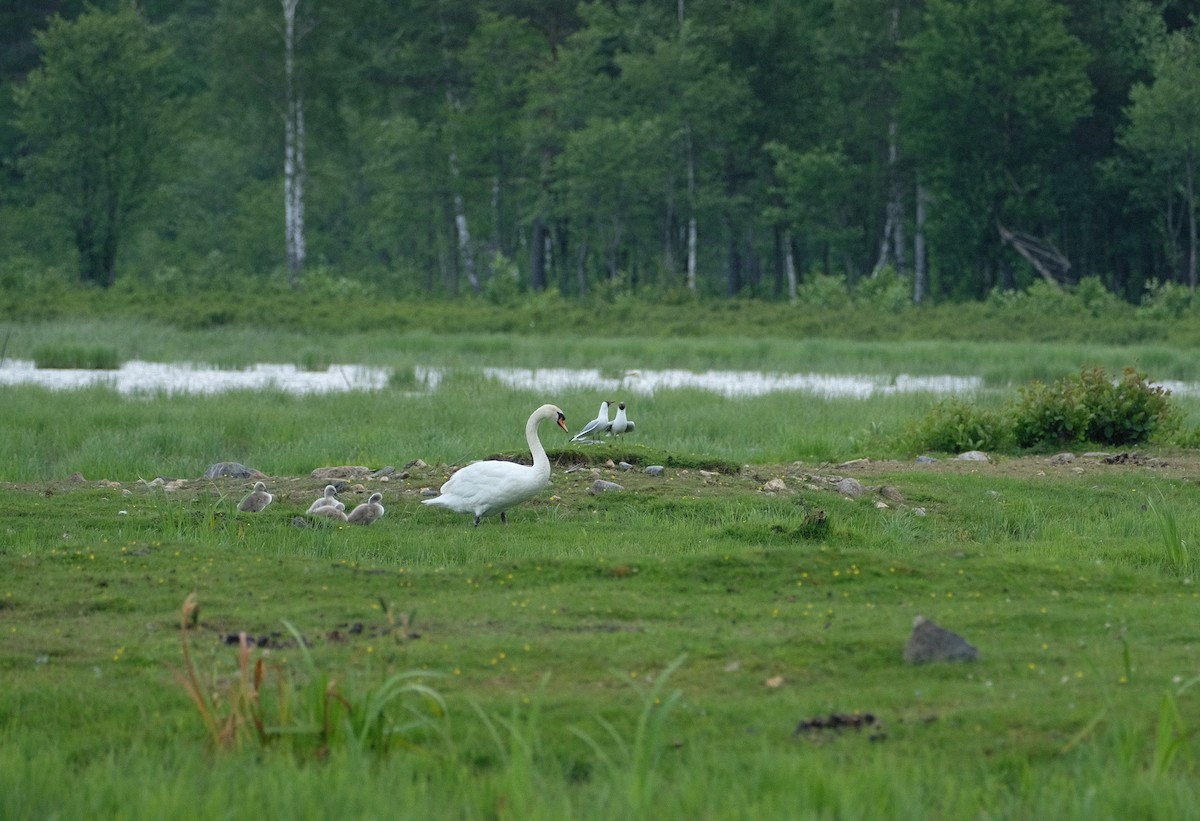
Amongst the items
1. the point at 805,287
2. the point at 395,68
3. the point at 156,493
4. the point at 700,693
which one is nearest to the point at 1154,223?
the point at 805,287

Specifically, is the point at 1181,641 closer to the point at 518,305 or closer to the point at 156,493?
the point at 156,493

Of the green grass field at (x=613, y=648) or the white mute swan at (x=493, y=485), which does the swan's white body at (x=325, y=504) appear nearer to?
the green grass field at (x=613, y=648)

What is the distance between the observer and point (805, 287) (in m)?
48.4

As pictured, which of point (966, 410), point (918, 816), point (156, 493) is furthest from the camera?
point (966, 410)

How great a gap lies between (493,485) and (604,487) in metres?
1.78

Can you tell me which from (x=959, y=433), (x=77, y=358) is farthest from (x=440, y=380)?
(x=959, y=433)

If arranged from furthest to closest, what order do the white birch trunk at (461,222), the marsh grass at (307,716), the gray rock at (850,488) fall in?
the white birch trunk at (461,222), the gray rock at (850,488), the marsh grass at (307,716)

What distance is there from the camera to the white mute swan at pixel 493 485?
10.8m

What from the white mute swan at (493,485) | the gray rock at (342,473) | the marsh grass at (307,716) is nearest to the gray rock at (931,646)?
the marsh grass at (307,716)

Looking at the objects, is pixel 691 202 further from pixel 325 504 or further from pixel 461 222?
pixel 325 504

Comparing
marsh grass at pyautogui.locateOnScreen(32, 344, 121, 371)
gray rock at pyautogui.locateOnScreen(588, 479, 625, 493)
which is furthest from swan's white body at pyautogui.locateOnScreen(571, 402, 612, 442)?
marsh grass at pyautogui.locateOnScreen(32, 344, 121, 371)

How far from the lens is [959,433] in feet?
53.8

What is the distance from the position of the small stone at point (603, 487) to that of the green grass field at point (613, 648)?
0.16 meters

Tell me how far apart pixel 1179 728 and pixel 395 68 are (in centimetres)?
5125
